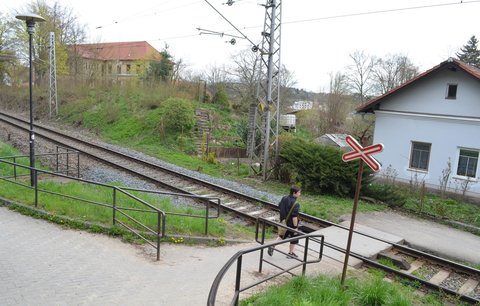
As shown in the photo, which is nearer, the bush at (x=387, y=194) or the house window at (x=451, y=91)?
the bush at (x=387, y=194)

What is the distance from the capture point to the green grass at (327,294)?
17.8ft

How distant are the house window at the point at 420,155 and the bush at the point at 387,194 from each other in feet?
14.4

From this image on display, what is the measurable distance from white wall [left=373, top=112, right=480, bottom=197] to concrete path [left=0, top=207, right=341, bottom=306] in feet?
41.3

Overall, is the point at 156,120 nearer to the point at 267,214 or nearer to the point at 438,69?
the point at 267,214

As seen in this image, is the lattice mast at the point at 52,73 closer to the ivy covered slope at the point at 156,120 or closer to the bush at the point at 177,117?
the ivy covered slope at the point at 156,120

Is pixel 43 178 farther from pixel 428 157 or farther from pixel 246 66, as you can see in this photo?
pixel 246 66

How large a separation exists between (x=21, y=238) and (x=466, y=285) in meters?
9.49

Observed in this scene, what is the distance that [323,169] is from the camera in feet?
51.2

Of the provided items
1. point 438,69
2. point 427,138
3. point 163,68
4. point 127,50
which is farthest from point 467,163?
point 127,50

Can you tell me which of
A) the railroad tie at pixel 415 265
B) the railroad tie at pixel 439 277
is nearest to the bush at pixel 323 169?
the railroad tie at pixel 415 265

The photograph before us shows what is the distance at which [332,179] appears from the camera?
614 inches

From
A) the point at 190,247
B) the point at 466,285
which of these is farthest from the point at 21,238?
the point at 466,285

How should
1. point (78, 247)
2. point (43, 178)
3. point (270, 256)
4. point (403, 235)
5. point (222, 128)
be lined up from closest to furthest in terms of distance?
point (78, 247) → point (270, 256) → point (403, 235) → point (43, 178) → point (222, 128)

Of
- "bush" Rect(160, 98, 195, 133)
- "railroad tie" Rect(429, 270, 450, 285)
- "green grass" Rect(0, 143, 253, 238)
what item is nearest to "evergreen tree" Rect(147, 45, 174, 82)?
"bush" Rect(160, 98, 195, 133)
